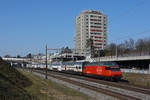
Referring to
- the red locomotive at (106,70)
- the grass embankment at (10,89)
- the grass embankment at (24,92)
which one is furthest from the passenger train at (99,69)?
the grass embankment at (10,89)

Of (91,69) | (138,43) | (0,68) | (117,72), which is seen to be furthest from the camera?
(138,43)

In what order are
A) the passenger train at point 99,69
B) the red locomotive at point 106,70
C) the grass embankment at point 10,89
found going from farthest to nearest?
the passenger train at point 99,69, the red locomotive at point 106,70, the grass embankment at point 10,89

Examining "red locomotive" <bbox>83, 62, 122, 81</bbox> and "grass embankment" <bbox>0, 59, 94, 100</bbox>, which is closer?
"grass embankment" <bbox>0, 59, 94, 100</bbox>

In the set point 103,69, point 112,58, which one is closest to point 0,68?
point 103,69

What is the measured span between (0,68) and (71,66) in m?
41.2

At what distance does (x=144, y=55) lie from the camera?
258 ft

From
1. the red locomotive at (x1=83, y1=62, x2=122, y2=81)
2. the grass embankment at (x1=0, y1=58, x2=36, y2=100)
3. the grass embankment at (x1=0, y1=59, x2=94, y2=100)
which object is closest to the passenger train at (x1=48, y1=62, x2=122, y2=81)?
the red locomotive at (x1=83, y1=62, x2=122, y2=81)

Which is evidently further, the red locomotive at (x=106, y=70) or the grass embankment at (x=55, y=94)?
the red locomotive at (x=106, y=70)

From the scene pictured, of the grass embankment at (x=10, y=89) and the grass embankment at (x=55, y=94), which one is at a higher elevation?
the grass embankment at (x=10, y=89)

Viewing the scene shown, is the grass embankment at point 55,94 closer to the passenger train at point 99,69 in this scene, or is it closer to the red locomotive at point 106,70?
the red locomotive at point 106,70

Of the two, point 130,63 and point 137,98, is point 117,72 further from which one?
point 130,63

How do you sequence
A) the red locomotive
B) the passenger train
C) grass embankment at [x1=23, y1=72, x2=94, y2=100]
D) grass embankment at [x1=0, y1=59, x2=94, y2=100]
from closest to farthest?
grass embankment at [x1=0, y1=59, x2=94, y2=100], grass embankment at [x1=23, y1=72, x2=94, y2=100], the red locomotive, the passenger train

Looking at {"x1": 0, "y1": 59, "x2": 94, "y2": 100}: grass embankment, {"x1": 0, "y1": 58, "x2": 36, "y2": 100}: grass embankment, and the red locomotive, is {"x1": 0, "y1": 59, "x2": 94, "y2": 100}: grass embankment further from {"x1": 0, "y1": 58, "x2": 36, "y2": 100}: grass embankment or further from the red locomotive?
the red locomotive

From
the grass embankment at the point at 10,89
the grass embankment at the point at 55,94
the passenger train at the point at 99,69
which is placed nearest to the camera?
the grass embankment at the point at 10,89
